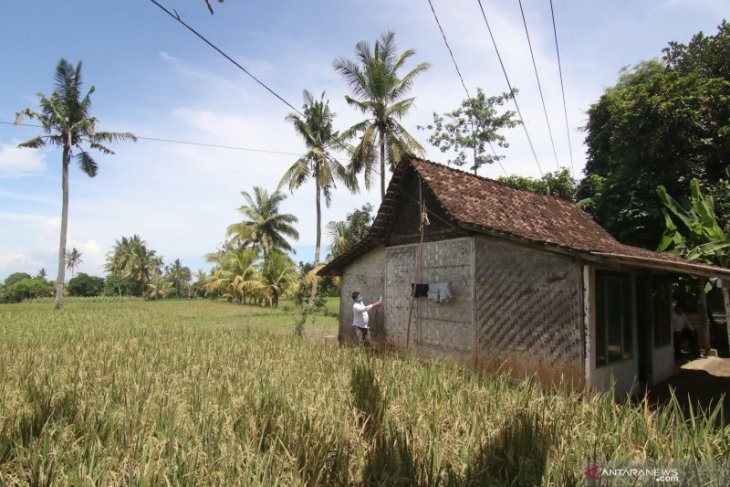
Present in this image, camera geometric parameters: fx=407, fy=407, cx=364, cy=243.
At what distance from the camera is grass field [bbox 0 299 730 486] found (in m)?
3.04

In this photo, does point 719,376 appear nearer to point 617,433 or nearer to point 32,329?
point 617,433

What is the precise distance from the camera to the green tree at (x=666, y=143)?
40.8 feet

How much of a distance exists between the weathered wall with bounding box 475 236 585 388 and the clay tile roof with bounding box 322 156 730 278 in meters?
0.71

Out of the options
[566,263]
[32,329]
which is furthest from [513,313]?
[32,329]

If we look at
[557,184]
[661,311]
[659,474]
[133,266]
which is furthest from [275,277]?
[133,266]

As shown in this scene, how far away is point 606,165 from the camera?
18.0 m

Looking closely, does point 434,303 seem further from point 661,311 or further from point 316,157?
point 316,157

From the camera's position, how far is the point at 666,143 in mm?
12922

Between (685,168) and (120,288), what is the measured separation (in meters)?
66.6

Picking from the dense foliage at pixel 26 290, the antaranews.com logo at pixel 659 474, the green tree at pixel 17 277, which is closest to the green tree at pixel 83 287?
the dense foliage at pixel 26 290

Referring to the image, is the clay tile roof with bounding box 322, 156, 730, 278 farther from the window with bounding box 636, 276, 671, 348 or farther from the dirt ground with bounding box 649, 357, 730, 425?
the dirt ground with bounding box 649, 357, 730, 425

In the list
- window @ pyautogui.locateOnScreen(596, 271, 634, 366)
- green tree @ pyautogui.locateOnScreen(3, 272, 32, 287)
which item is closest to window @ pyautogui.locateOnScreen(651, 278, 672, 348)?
window @ pyautogui.locateOnScreen(596, 271, 634, 366)

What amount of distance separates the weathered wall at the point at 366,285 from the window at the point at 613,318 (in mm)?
4686

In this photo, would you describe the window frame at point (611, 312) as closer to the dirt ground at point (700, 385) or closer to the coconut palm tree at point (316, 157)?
the dirt ground at point (700, 385)
